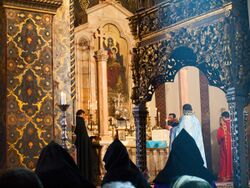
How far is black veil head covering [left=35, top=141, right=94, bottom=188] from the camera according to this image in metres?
3.22

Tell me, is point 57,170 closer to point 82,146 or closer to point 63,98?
point 63,98

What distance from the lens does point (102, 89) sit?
17.7m

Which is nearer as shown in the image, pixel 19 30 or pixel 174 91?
pixel 19 30

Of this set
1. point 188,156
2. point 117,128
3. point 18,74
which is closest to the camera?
point 188,156

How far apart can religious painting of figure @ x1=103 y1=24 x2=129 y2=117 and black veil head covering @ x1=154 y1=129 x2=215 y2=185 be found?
47.1ft

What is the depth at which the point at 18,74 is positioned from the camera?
7621 mm

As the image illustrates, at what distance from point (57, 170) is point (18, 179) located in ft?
3.51

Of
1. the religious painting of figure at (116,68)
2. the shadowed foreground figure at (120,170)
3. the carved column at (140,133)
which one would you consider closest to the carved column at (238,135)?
the carved column at (140,133)

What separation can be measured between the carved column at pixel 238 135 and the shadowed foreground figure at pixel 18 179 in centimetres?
399

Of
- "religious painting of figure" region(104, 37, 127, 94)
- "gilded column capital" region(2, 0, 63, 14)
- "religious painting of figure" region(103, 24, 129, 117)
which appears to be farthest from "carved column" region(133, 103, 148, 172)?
"religious painting of figure" region(104, 37, 127, 94)

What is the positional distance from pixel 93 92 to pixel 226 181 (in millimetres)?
6188

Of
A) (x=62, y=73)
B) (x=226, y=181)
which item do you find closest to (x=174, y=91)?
(x=226, y=181)

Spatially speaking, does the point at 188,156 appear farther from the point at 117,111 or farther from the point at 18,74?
the point at 117,111

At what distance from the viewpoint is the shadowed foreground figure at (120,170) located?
11.5 ft
